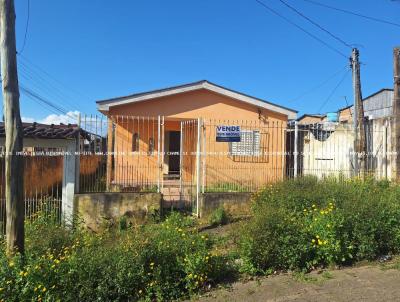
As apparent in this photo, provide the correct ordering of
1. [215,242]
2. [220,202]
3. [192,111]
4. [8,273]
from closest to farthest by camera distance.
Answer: [8,273] < [215,242] < [220,202] < [192,111]

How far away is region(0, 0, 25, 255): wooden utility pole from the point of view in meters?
5.05

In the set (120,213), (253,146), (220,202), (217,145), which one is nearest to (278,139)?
(253,146)

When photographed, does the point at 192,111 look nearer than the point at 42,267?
No

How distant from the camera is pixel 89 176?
30.2 ft

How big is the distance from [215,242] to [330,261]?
1.93m

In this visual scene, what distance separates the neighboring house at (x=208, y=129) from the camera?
12.1m

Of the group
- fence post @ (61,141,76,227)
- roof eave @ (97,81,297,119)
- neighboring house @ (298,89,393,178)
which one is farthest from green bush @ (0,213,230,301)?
roof eave @ (97,81,297,119)

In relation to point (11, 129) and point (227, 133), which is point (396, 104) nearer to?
point (227, 133)

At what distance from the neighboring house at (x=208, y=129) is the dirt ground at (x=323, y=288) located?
559cm

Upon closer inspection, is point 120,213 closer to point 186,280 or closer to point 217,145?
point 186,280

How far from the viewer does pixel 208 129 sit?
13.0m

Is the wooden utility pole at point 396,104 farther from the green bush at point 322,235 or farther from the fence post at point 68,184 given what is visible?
the fence post at point 68,184

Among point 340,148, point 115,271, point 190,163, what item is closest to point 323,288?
point 115,271

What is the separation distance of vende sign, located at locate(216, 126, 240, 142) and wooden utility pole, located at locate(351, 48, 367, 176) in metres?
4.06
